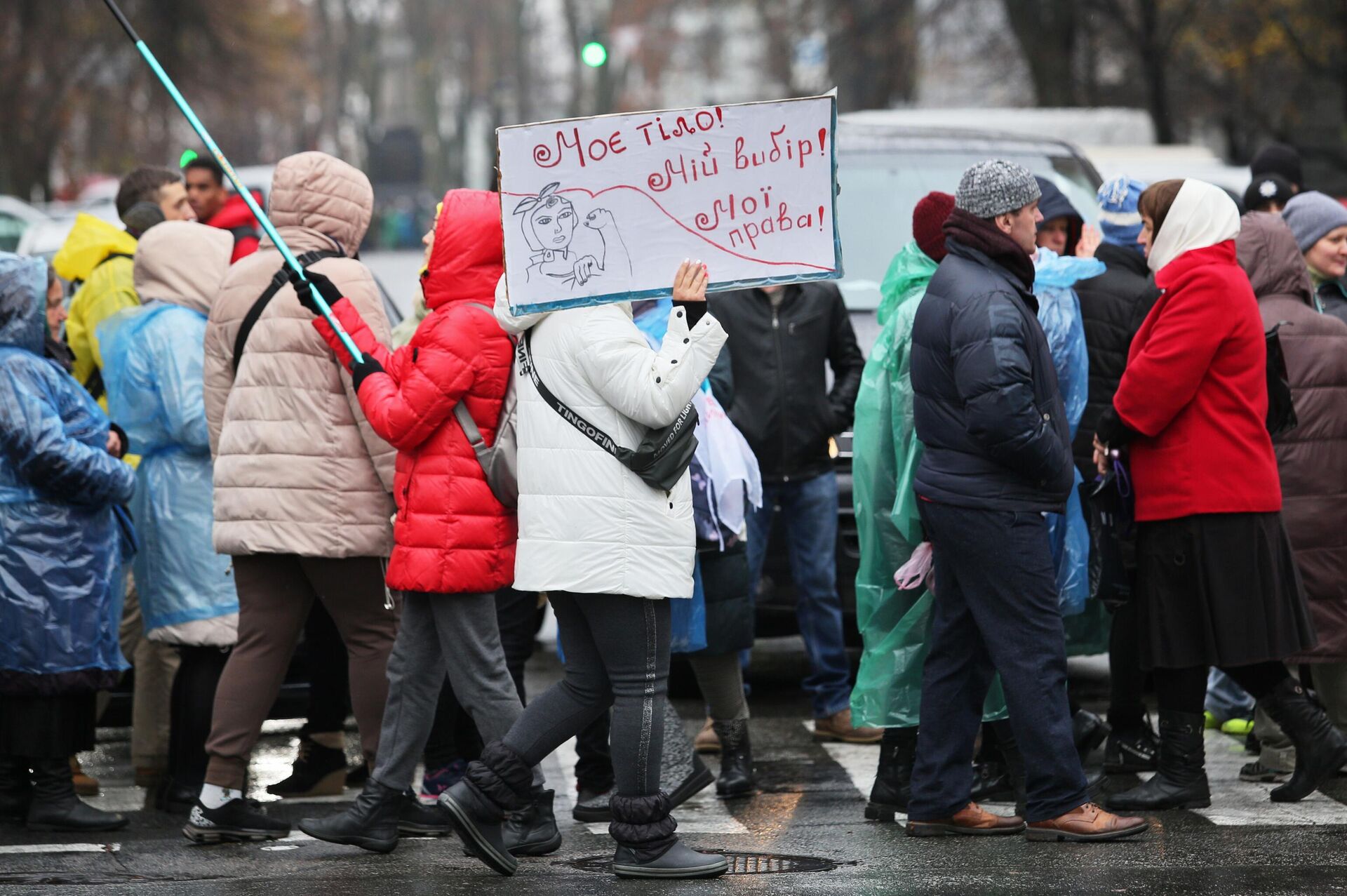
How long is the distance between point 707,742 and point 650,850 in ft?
6.48

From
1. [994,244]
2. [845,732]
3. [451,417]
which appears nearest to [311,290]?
[451,417]

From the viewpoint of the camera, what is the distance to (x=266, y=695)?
5922 millimetres

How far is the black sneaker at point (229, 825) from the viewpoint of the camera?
19.0 feet

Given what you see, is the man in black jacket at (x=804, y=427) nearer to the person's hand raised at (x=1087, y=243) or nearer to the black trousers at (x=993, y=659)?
the person's hand raised at (x=1087, y=243)

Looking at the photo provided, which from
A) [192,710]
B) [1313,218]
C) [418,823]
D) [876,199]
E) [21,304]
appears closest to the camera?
[418,823]

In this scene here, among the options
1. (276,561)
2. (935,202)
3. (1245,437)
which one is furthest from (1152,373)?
(276,561)

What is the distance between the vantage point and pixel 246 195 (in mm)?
5832

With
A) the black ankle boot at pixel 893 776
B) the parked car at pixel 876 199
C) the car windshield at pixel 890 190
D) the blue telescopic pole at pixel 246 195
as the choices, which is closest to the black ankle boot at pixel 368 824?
the blue telescopic pole at pixel 246 195

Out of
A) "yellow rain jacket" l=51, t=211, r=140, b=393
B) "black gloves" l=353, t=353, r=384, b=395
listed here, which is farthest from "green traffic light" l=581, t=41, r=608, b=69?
"black gloves" l=353, t=353, r=384, b=395

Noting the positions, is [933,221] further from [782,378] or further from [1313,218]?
[1313,218]

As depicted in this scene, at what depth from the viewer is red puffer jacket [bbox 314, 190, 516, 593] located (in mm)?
5383

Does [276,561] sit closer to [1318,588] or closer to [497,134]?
[497,134]

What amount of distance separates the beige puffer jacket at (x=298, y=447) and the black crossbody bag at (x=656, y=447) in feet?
3.12

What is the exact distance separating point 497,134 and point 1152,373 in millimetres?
2078
